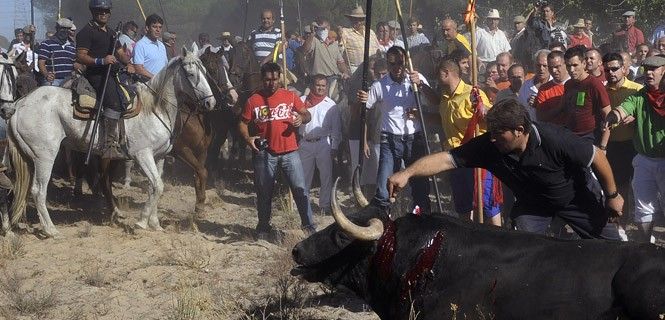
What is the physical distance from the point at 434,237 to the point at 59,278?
17.0ft

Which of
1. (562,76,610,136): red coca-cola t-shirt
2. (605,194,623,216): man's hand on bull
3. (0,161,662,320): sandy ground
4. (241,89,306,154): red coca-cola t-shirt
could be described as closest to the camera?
(605,194,623,216): man's hand on bull

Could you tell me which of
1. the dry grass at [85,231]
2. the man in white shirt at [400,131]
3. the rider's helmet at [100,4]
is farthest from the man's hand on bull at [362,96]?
the dry grass at [85,231]

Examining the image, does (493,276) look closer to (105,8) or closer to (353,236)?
(353,236)

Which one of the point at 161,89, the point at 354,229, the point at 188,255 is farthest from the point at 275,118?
the point at 354,229

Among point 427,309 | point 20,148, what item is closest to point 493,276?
point 427,309

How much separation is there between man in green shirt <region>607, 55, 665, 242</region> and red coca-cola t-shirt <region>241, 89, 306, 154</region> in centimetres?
383

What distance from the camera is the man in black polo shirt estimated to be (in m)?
6.64

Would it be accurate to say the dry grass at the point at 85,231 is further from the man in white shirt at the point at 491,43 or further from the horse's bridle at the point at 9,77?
the man in white shirt at the point at 491,43

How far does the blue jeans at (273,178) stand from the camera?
11.3 meters

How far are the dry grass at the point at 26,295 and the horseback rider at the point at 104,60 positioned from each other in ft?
9.02

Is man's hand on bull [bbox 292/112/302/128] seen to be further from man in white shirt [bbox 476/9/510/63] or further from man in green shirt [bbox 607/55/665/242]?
man in white shirt [bbox 476/9/510/63]

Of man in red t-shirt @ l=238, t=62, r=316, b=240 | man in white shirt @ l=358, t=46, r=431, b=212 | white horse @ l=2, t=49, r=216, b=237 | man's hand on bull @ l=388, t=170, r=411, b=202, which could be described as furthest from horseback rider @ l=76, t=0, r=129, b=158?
man's hand on bull @ l=388, t=170, r=411, b=202

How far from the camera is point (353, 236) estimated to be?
19.3 feet

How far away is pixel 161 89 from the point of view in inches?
499
